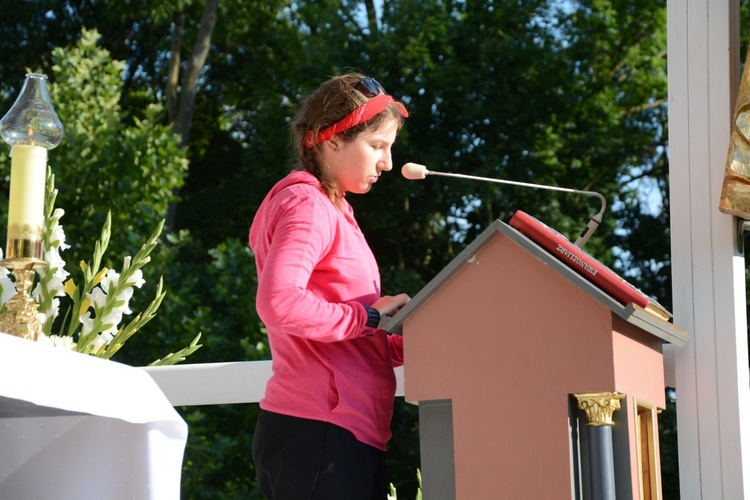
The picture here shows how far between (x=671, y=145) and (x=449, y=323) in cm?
59

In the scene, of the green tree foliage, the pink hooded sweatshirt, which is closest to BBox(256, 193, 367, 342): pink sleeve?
the pink hooded sweatshirt

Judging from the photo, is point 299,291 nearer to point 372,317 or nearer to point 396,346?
point 372,317

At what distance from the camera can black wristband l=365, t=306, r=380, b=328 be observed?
1.58 meters

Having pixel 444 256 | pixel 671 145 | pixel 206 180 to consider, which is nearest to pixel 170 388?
pixel 671 145

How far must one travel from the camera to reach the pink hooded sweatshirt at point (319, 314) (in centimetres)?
155

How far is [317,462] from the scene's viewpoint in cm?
160

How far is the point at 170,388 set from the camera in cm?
211

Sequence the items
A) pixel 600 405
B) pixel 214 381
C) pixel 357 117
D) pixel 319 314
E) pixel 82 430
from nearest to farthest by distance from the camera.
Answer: pixel 82 430
pixel 600 405
pixel 319 314
pixel 357 117
pixel 214 381

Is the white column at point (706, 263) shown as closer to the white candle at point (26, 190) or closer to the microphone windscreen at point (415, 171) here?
the microphone windscreen at point (415, 171)

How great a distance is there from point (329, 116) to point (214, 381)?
0.61 metres

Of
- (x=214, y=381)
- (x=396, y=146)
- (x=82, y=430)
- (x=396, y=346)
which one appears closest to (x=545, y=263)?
(x=396, y=346)

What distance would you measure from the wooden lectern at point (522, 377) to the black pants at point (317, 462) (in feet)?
0.40

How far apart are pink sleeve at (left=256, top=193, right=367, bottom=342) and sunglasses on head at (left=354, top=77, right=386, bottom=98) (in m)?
0.24

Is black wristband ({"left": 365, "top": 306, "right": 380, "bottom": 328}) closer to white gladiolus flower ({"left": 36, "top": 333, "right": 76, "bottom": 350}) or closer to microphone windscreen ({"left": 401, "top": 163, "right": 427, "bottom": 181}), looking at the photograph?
microphone windscreen ({"left": 401, "top": 163, "right": 427, "bottom": 181})
